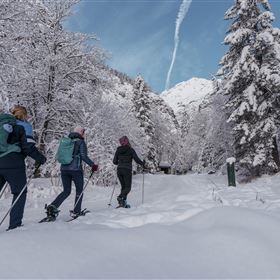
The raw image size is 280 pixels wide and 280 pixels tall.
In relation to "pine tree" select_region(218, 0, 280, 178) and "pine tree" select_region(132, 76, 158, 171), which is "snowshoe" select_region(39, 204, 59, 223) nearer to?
"pine tree" select_region(218, 0, 280, 178)

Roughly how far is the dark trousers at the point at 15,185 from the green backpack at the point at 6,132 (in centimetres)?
32

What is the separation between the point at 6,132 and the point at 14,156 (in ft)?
1.33

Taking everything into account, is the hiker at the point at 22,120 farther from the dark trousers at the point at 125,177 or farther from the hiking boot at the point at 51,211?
the dark trousers at the point at 125,177

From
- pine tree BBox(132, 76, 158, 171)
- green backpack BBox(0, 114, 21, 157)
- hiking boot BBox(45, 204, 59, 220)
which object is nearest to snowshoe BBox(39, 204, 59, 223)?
hiking boot BBox(45, 204, 59, 220)

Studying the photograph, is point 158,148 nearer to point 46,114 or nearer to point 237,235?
point 46,114

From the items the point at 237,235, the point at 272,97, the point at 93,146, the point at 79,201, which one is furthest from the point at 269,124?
the point at 237,235

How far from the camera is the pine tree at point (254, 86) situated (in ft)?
56.8

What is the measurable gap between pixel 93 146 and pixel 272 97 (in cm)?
990

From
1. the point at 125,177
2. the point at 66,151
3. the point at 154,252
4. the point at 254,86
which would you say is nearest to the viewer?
the point at 154,252

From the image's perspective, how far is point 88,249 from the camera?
11.3 feet

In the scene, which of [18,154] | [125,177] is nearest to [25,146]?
[18,154]

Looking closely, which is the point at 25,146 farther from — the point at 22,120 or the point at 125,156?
the point at 125,156

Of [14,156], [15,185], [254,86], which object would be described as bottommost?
[15,185]

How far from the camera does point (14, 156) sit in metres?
5.29
